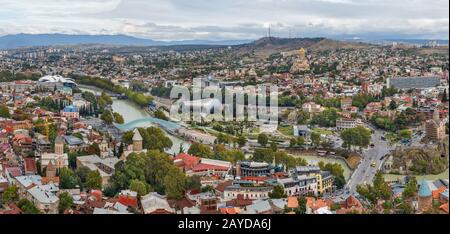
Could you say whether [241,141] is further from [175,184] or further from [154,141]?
[175,184]

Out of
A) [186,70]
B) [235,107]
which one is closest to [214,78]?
[186,70]

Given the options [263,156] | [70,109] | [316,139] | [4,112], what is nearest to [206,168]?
[263,156]

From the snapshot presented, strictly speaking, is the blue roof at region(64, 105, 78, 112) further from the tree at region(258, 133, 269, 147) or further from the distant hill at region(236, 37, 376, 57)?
the distant hill at region(236, 37, 376, 57)

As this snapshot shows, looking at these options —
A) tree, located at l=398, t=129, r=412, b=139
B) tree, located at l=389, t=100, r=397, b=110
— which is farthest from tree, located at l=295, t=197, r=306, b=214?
tree, located at l=389, t=100, r=397, b=110

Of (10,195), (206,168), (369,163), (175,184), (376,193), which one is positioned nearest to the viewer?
(10,195)

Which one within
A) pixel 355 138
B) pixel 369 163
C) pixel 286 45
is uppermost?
pixel 286 45

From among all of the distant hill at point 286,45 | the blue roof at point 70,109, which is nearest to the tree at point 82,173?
the blue roof at point 70,109

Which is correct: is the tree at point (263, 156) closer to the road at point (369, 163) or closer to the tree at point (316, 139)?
the road at point (369, 163)

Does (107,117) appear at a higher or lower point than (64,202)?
lower
